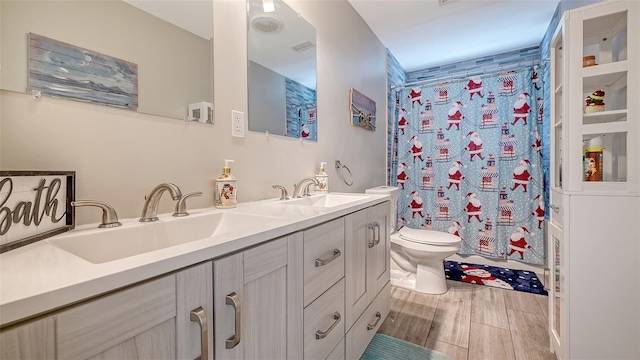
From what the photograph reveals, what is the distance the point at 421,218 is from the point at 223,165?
2.45 meters

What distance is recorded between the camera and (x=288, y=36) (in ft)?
5.05

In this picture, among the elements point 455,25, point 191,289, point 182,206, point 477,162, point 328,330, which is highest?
point 455,25

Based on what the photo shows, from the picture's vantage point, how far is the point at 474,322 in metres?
1.75

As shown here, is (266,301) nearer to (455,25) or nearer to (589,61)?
(589,61)

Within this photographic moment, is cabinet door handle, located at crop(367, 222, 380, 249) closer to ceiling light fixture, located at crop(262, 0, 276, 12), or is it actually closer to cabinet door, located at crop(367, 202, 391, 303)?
cabinet door, located at crop(367, 202, 391, 303)

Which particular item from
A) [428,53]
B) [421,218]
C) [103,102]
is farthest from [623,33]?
[103,102]

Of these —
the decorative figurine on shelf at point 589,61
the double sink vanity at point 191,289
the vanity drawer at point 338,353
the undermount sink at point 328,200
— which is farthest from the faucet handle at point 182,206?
the decorative figurine on shelf at point 589,61

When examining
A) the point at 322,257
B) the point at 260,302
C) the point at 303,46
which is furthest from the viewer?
the point at 303,46

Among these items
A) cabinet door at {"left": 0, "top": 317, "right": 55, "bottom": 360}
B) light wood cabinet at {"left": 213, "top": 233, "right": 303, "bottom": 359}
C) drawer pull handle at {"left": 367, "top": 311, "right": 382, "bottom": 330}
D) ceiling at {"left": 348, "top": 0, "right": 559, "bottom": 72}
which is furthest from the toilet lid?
cabinet door at {"left": 0, "top": 317, "right": 55, "bottom": 360}

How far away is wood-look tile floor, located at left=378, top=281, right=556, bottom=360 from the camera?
149 cm

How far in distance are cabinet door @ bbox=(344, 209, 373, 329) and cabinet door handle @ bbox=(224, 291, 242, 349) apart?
59cm

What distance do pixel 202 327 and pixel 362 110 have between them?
7.12 feet

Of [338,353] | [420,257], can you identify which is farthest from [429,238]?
[338,353]

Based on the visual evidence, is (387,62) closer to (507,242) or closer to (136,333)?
(507,242)
